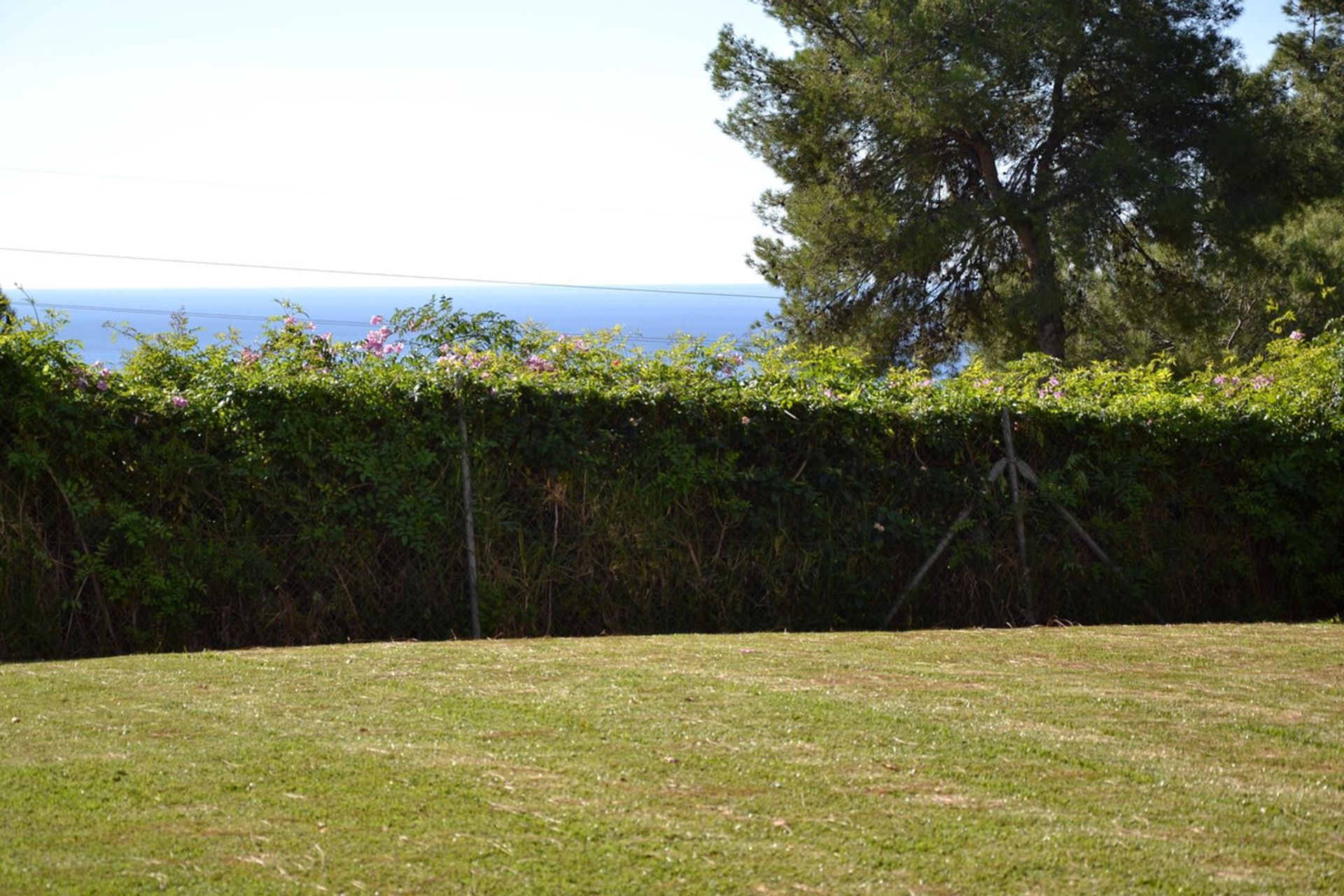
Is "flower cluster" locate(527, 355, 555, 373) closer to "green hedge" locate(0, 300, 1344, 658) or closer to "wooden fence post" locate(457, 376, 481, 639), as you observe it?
"green hedge" locate(0, 300, 1344, 658)

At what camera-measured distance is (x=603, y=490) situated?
9992 millimetres

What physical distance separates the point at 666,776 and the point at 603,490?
5.13 metres

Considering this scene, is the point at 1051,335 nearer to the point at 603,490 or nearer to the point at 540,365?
the point at 540,365

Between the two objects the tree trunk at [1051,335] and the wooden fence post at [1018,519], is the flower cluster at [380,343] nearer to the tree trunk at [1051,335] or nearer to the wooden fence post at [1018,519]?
the wooden fence post at [1018,519]

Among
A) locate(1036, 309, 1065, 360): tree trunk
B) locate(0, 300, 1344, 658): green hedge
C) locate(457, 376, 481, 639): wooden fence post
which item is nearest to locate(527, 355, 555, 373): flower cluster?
locate(0, 300, 1344, 658): green hedge

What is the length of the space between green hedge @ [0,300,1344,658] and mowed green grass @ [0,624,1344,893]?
5.02ft

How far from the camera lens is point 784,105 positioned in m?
24.5

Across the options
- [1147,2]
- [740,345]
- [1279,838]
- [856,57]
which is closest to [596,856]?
[1279,838]

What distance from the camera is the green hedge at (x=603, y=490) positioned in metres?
8.84

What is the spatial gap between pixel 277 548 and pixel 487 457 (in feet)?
5.28

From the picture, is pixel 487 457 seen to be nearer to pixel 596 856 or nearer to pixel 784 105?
pixel 596 856

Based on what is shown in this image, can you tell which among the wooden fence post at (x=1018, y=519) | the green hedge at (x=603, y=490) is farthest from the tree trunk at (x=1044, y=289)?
the wooden fence post at (x=1018, y=519)

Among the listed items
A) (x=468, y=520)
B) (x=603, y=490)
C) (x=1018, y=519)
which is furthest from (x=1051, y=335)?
(x=468, y=520)

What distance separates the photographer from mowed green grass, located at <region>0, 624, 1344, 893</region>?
399 centimetres
